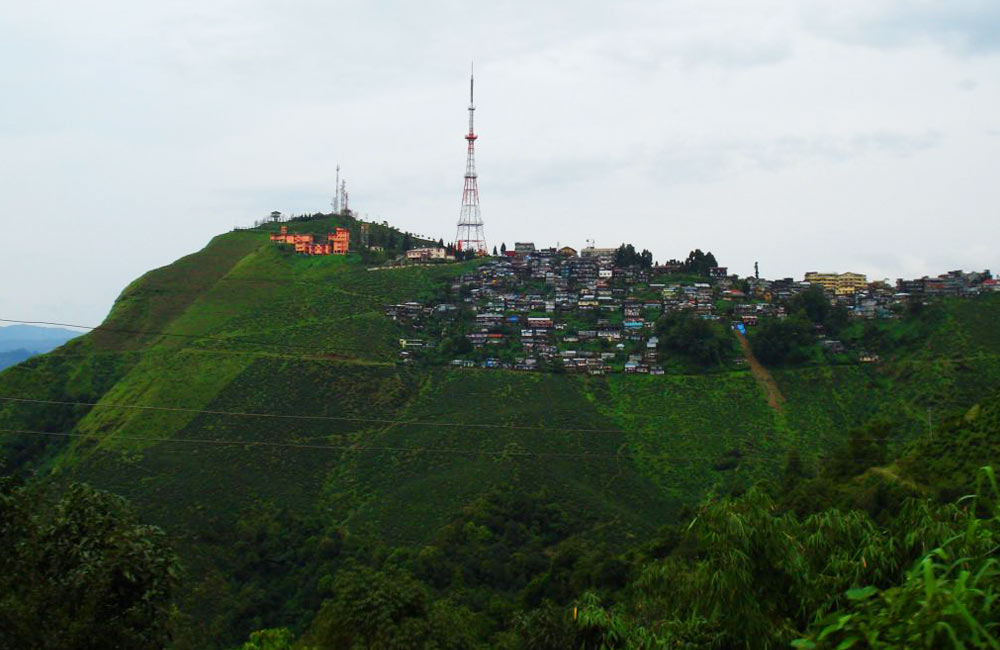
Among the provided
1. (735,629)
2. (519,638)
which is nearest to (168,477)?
(519,638)

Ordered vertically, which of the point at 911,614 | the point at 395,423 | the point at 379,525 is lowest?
the point at 379,525

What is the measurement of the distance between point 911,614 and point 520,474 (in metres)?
35.9

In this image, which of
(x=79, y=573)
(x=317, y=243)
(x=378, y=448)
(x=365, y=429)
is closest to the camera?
(x=79, y=573)

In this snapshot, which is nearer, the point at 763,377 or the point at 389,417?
the point at 389,417

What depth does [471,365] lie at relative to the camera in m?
53.1

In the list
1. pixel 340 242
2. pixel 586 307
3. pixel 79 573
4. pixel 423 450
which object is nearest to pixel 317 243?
pixel 340 242

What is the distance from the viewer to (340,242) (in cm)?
7456

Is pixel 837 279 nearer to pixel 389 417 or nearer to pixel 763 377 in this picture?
pixel 763 377

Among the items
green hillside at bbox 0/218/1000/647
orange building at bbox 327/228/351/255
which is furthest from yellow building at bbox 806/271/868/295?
orange building at bbox 327/228/351/255

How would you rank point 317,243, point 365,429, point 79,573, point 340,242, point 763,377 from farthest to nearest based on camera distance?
point 317,243 → point 340,242 → point 763,377 → point 365,429 → point 79,573

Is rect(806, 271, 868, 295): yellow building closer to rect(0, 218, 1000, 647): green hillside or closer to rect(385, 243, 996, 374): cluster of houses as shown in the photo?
rect(385, 243, 996, 374): cluster of houses

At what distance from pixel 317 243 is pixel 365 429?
3396cm

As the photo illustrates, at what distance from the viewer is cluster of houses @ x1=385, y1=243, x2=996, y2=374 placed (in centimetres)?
5431

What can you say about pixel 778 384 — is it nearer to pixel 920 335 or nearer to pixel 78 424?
pixel 920 335
